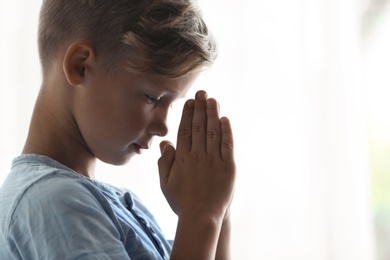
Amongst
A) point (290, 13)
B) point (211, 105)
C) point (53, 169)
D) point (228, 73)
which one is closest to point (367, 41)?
point (290, 13)

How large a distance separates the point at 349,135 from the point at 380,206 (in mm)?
196

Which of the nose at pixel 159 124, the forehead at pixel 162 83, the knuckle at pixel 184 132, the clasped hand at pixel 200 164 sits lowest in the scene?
the clasped hand at pixel 200 164

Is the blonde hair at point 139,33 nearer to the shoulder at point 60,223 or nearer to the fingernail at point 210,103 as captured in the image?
the fingernail at point 210,103

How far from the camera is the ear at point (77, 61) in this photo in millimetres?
794

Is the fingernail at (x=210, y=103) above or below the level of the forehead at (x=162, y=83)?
below

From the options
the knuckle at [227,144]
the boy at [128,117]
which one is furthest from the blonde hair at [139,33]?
the knuckle at [227,144]

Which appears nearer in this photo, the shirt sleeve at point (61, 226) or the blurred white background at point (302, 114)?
the shirt sleeve at point (61, 226)

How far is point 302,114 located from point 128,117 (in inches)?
27.9

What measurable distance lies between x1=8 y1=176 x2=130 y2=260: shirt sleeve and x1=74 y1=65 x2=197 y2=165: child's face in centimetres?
11

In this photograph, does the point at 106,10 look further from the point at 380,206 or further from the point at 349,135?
the point at 380,206

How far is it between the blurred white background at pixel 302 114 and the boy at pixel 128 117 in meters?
0.50

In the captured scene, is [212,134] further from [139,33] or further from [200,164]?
[139,33]

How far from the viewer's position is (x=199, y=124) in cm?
84

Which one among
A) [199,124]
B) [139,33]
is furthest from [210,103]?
[139,33]
